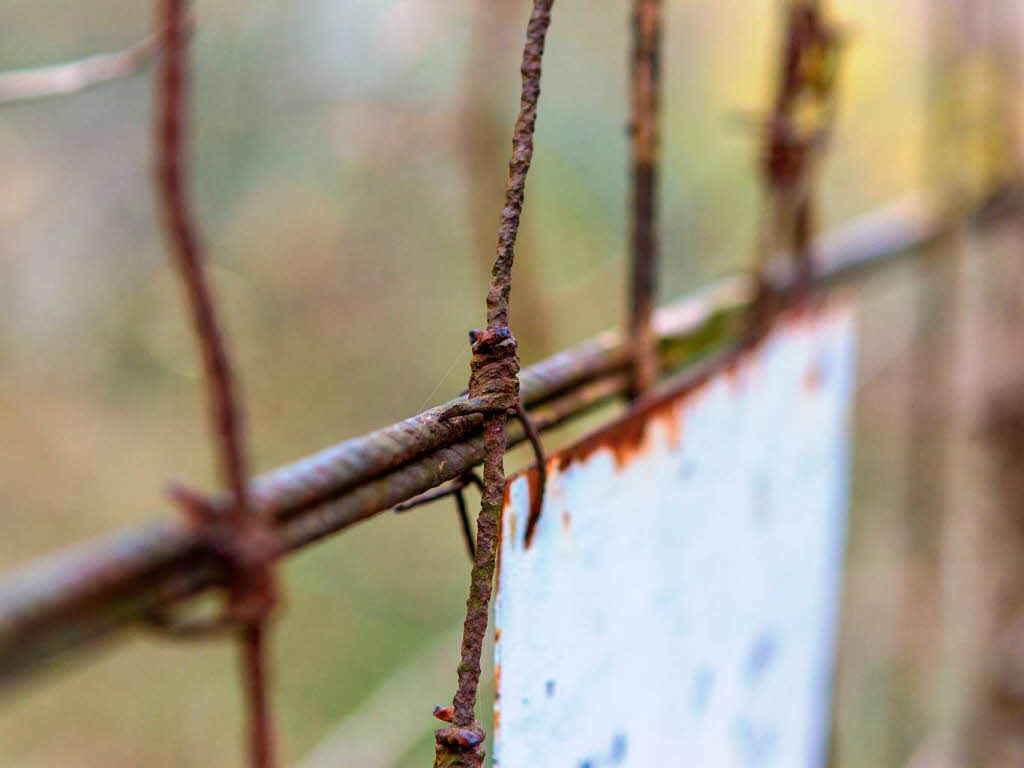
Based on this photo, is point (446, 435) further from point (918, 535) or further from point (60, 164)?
point (60, 164)

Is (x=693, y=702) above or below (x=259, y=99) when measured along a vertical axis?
below

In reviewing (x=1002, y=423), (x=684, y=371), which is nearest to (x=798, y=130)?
(x=684, y=371)

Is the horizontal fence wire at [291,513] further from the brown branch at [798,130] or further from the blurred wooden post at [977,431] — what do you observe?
the blurred wooden post at [977,431]

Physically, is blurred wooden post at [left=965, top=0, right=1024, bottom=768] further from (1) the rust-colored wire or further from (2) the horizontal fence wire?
(2) the horizontal fence wire

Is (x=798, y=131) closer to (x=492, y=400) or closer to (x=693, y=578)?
(x=693, y=578)

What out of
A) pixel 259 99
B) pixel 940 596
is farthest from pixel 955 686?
pixel 259 99

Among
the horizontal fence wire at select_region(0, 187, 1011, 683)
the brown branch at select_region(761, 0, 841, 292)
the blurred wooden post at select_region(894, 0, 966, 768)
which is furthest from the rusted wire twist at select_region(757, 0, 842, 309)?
the blurred wooden post at select_region(894, 0, 966, 768)
